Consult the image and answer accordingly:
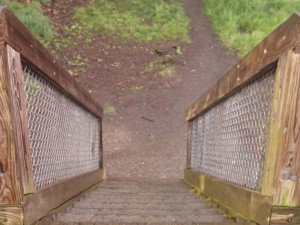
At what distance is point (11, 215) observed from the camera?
2.21 meters

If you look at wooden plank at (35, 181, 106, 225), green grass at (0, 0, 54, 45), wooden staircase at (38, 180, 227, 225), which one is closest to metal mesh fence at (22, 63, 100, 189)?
wooden plank at (35, 181, 106, 225)

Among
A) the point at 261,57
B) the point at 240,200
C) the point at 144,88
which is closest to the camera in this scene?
the point at 261,57

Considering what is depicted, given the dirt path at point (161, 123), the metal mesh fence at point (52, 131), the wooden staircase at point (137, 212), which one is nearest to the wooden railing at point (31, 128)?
the metal mesh fence at point (52, 131)

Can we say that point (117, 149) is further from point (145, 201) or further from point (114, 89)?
point (145, 201)

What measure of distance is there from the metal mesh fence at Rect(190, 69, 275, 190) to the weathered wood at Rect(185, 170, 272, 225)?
0.26 feet

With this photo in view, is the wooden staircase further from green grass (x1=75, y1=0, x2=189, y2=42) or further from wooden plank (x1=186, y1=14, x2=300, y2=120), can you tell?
green grass (x1=75, y1=0, x2=189, y2=42)

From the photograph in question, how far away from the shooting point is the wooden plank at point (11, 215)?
220cm

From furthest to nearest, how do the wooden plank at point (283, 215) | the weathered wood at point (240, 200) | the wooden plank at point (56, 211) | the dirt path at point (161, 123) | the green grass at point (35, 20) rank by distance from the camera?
the green grass at point (35, 20) < the dirt path at point (161, 123) < the wooden plank at point (56, 211) < the weathered wood at point (240, 200) < the wooden plank at point (283, 215)

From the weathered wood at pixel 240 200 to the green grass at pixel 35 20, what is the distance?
910 centimetres

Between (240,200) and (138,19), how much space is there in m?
12.3

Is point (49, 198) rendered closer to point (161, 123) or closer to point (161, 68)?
point (161, 123)

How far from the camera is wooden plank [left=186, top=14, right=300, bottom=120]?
2.13 meters

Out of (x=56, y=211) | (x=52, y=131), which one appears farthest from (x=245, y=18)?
(x=56, y=211)

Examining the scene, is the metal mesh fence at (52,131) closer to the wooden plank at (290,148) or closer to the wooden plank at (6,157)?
the wooden plank at (6,157)
